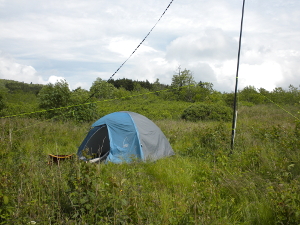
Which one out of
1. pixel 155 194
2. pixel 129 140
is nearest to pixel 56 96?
pixel 129 140

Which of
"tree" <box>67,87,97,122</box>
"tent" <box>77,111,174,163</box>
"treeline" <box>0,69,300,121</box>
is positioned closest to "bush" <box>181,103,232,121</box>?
"treeline" <box>0,69,300,121</box>

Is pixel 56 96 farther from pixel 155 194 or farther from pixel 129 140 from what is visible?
pixel 155 194

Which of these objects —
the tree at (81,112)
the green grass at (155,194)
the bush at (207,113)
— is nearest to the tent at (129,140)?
the green grass at (155,194)

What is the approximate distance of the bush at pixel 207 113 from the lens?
53.2 ft

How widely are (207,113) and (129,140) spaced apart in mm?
10580

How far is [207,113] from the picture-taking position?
1678cm

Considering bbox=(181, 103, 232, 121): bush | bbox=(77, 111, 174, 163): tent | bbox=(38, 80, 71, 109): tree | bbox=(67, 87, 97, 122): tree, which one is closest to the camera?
bbox=(77, 111, 174, 163): tent

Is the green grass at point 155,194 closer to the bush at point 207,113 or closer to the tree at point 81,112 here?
the tree at point 81,112

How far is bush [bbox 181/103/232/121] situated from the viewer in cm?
1622

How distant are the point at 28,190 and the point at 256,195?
3.28 m

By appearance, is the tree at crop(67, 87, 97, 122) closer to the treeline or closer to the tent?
the treeline

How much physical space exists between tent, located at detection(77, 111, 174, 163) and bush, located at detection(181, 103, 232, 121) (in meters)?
8.91

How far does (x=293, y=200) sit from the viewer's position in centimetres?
313

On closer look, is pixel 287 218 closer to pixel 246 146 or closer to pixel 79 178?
pixel 79 178
